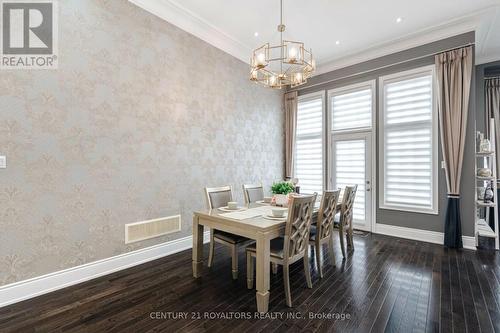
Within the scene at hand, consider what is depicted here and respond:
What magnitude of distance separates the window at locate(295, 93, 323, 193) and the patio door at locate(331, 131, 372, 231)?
0.39 metres

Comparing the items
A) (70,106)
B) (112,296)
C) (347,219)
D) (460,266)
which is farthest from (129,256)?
(460,266)

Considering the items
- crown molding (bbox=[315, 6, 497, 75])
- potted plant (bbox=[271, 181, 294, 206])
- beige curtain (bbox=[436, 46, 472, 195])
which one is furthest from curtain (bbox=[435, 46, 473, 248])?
potted plant (bbox=[271, 181, 294, 206])

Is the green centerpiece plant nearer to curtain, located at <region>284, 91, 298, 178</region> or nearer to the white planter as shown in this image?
the white planter

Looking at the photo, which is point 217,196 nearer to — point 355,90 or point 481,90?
point 355,90

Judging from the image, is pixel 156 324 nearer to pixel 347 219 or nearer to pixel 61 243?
pixel 61 243

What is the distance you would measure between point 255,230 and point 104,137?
212cm

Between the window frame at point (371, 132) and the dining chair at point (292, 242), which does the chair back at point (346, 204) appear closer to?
the dining chair at point (292, 242)

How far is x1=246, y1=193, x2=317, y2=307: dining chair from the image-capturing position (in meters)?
2.15

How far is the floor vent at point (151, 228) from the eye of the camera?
9.83 feet

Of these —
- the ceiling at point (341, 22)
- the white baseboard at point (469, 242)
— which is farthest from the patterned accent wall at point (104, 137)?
the white baseboard at point (469, 242)

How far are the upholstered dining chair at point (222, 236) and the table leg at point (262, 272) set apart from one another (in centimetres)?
59

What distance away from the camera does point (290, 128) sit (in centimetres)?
574

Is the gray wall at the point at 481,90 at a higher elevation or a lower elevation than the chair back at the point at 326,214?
higher

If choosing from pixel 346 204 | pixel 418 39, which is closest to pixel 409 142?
pixel 418 39
